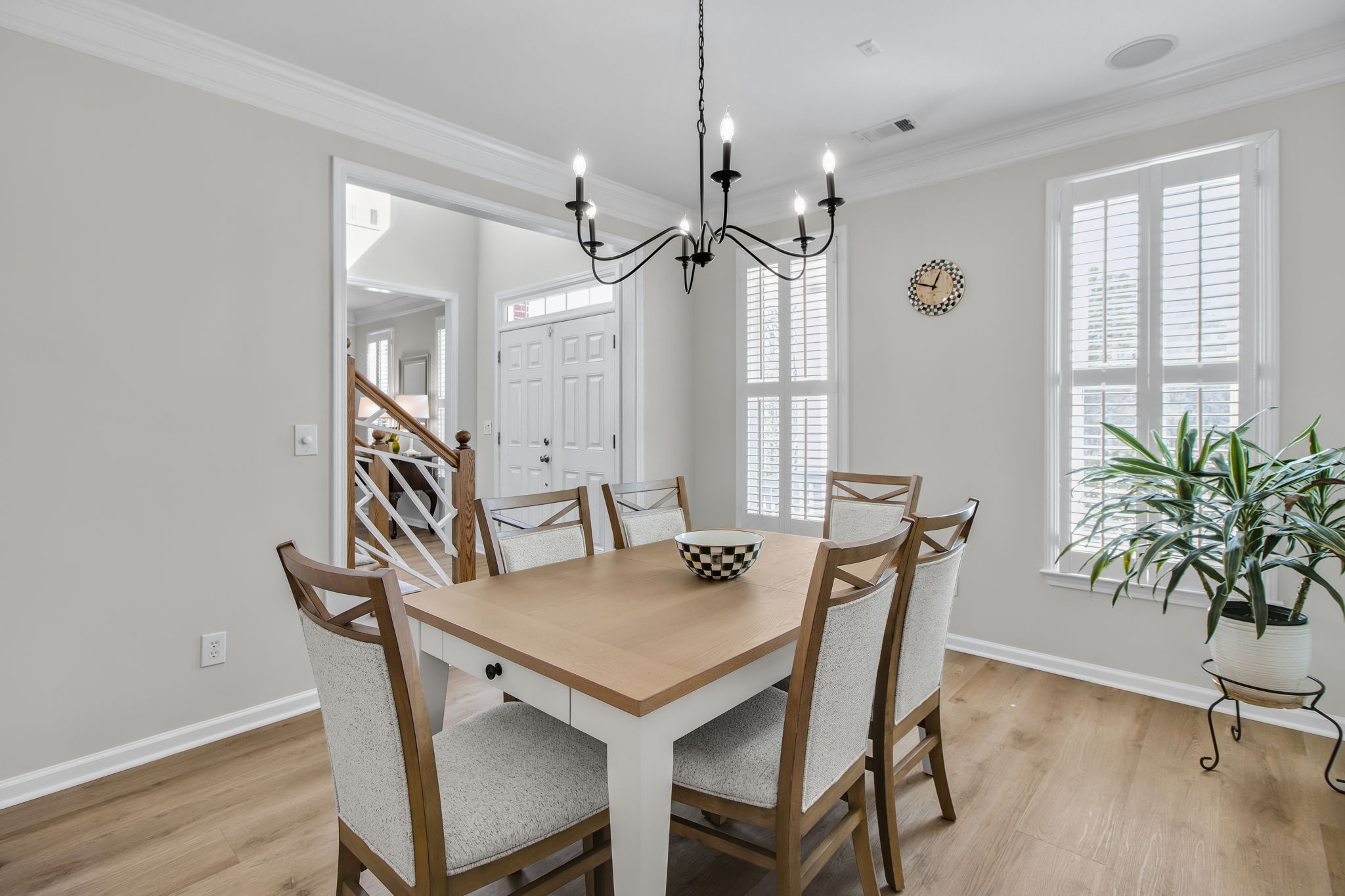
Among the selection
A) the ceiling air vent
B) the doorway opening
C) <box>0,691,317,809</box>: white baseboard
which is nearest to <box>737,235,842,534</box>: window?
the ceiling air vent

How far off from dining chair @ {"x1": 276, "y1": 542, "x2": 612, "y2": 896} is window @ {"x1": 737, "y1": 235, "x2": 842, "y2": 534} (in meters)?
2.73

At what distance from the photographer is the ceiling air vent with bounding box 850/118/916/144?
3.07 metres

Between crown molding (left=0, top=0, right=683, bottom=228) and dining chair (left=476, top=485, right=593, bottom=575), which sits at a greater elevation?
crown molding (left=0, top=0, right=683, bottom=228)

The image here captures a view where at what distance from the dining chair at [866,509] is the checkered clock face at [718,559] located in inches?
37.6

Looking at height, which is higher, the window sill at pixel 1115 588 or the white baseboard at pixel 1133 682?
the window sill at pixel 1115 588

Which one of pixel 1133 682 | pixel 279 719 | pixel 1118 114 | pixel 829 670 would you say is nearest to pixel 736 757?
pixel 829 670

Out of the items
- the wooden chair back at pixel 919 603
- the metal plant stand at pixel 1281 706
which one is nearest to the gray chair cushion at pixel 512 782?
the wooden chair back at pixel 919 603

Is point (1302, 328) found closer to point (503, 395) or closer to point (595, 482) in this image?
point (595, 482)

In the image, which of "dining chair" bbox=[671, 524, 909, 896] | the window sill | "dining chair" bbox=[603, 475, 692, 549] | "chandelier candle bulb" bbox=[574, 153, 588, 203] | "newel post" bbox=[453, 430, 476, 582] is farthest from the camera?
"newel post" bbox=[453, 430, 476, 582]

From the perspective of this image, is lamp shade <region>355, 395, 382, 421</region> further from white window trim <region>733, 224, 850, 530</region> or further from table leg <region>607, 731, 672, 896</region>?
table leg <region>607, 731, 672, 896</region>

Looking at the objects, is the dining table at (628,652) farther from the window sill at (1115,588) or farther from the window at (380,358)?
the window at (380,358)

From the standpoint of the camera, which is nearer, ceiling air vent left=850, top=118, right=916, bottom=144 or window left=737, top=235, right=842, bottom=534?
ceiling air vent left=850, top=118, right=916, bottom=144

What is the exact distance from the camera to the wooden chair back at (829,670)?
48.6 inches

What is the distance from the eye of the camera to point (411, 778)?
1.06m
